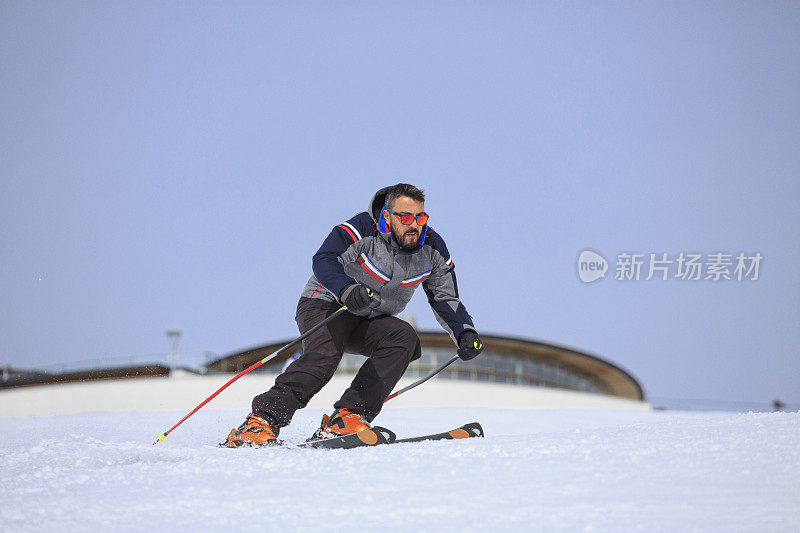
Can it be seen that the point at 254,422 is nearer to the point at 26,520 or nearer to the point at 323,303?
the point at 323,303

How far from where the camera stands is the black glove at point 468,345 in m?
4.30

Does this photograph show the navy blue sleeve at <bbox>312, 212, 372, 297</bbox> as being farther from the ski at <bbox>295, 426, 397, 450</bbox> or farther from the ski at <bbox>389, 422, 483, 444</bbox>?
the ski at <bbox>389, 422, 483, 444</bbox>

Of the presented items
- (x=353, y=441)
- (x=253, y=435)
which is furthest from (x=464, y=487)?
(x=253, y=435)

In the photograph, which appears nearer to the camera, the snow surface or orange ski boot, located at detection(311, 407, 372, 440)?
the snow surface

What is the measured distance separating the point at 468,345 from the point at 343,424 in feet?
2.83

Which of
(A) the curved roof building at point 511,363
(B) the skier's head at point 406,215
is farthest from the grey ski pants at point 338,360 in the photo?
(A) the curved roof building at point 511,363

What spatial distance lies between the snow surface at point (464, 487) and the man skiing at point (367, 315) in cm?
72

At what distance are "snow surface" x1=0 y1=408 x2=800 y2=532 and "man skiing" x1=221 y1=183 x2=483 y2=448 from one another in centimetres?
72

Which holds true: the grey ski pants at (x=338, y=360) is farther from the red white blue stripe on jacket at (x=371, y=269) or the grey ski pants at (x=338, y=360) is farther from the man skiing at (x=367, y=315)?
the red white blue stripe on jacket at (x=371, y=269)

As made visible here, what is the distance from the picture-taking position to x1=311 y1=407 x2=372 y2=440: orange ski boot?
13.1 ft

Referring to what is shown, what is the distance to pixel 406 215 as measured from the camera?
13.4 feet

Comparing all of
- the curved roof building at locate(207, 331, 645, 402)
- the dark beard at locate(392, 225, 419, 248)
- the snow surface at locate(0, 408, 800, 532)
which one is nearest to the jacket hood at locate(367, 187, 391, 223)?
the dark beard at locate(392, 225, 419, 248)

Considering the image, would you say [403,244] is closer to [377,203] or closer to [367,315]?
[377,203]

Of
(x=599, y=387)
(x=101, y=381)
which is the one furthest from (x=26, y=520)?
(x=599, y=387)
